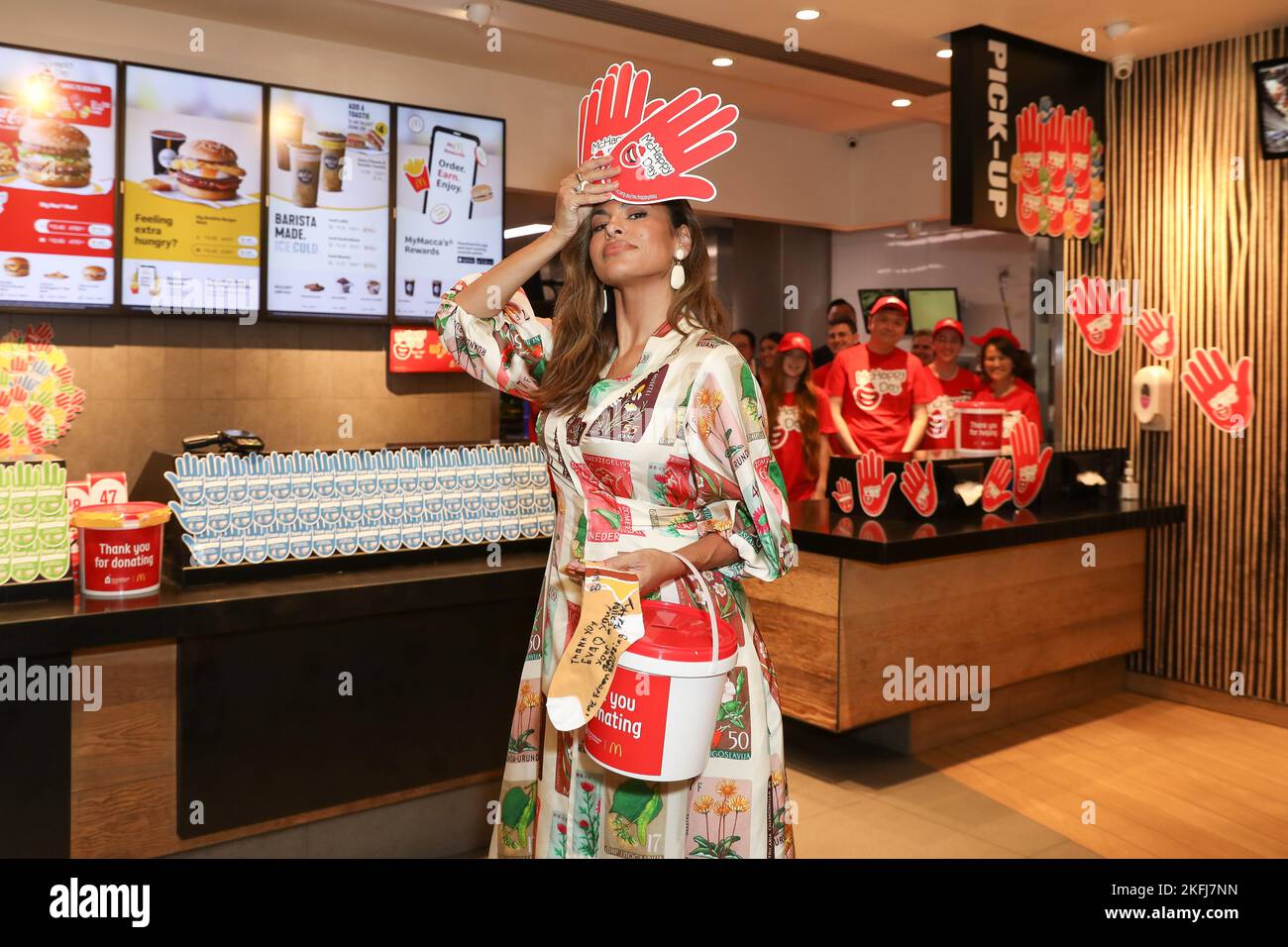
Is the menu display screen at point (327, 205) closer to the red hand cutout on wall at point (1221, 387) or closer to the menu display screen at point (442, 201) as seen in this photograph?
the menu display screen at point (442, 201)

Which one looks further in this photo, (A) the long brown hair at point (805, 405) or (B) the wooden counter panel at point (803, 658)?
(A) the long brown hair at point (805, 405)

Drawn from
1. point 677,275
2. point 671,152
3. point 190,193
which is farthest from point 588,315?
point 190,193

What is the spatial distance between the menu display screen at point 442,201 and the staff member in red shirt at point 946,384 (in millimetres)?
2489

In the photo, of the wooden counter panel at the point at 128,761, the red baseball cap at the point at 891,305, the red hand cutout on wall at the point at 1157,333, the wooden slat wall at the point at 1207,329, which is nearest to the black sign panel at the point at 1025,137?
the wooden slat wall at the point at 1207,329

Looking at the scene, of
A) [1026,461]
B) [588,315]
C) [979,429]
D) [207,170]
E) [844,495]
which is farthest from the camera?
[207,170]

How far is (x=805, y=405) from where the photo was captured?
Answer: 5.82 m

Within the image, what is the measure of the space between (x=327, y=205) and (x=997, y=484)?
3.37 m

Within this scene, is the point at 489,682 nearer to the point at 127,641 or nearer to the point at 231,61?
the point at 127,641

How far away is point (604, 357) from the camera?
1.90 meters

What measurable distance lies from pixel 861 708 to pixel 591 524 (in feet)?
7.44

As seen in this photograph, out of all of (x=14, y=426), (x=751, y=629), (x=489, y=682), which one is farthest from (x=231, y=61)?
(x=751, y=629)

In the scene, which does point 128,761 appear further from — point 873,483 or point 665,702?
point 873,483

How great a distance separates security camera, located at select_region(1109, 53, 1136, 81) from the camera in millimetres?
5113

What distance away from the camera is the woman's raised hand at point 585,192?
1.80 meters
